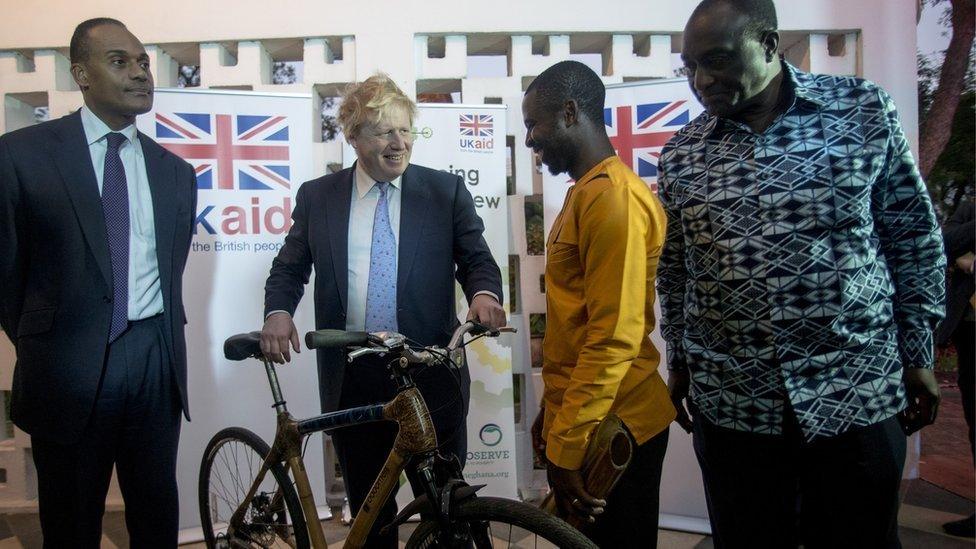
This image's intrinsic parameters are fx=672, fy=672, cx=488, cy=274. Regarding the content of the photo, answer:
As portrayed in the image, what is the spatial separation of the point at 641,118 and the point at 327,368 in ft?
6.12

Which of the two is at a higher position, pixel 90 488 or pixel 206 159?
pixel 206 159

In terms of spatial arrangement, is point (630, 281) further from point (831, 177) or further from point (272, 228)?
point (272, 228)

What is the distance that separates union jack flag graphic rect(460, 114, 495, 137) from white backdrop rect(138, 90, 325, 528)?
0.72 metres

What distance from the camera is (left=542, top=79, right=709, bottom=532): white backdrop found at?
3.08m

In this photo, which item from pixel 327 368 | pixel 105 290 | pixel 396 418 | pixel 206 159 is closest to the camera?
pixel 396 418

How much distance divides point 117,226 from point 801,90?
1.92m

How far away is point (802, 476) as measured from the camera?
1494 millimetres

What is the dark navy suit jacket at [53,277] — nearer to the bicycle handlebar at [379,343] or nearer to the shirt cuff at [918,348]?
the bicycle handlebar at [379,343]

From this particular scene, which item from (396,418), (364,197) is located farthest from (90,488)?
(364,197)

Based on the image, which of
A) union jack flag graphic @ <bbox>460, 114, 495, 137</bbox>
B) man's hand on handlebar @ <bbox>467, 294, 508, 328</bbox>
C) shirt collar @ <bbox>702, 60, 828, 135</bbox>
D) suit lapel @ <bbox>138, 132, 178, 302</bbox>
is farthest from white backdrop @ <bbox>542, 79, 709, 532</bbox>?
suit lapel @ <bbox>138, 132, 178, 302</bbox>

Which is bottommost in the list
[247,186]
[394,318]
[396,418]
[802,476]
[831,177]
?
[802,476]

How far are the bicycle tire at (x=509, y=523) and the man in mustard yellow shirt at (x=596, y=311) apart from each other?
0.19 ft

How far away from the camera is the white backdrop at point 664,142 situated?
308 cm

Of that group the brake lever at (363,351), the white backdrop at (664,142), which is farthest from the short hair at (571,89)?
the white backdrop at (664,142)
